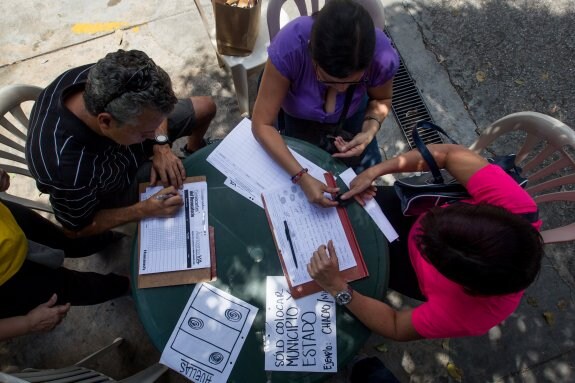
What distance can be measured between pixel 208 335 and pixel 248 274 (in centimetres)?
30

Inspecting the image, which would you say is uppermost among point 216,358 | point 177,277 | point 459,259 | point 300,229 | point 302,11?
point 302,11

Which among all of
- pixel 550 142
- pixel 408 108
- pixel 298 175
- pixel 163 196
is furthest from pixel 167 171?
pixel 408 108

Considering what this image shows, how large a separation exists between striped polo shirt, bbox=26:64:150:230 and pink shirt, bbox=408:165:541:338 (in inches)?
61.7

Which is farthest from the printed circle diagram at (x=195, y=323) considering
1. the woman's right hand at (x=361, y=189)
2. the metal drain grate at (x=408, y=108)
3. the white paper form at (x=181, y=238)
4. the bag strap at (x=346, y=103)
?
the metal drain grate at (x=408, y=108)

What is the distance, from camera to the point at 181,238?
1833mm

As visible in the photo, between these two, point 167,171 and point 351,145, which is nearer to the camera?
point 167,171

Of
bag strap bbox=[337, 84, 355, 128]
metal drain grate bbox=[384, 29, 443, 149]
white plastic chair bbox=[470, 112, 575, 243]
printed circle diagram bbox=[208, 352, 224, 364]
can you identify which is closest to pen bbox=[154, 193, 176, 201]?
printed circle diagram bbox=[208, 352, 224, 364]

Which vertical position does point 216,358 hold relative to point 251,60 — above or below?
below

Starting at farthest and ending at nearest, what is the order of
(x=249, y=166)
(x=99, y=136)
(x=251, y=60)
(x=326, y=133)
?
(x=251, y=60) → (x=326, y=133) → (x=249, y=166) → (x=99, y=136)

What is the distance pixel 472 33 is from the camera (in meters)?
3.56

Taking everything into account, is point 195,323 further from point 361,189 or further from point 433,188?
point 433,188

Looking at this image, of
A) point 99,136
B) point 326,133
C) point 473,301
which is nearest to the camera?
point 473,301

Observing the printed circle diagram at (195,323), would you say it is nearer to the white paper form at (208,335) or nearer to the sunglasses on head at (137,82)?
the white paper form at (208,335)

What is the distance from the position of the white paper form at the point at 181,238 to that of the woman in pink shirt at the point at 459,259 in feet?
1.69
